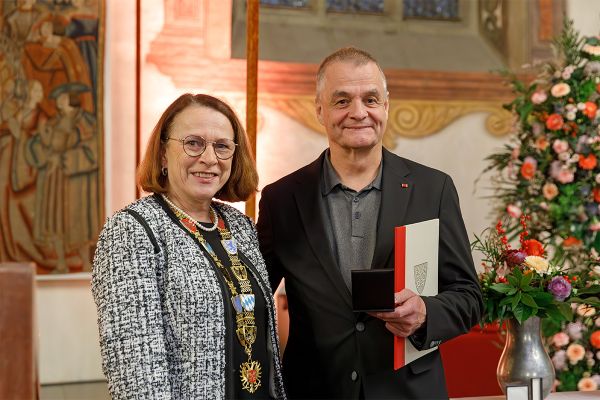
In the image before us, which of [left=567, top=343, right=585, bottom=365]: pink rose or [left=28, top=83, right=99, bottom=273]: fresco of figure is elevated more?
[left=28, top=83, right=99, bottom=273]: fresco of figure

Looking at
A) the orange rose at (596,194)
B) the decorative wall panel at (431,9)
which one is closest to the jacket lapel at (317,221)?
the orange rose at (596,194)

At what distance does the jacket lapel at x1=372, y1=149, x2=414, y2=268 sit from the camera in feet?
9.53

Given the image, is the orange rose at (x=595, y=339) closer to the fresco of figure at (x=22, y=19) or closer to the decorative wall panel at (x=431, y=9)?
the decorative wall panel at (x=431, y=9)

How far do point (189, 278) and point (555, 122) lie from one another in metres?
3.92

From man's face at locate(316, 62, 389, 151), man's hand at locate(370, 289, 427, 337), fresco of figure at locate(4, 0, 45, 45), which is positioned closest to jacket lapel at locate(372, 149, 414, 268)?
man's face at locate(316, 62, 389, 151)

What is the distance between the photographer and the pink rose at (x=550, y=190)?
591 cm

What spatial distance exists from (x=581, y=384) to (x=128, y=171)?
3.93 metres

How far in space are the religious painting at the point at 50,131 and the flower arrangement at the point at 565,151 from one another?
3.33 metres

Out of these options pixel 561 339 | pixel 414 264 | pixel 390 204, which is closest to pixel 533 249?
pixel 390 204

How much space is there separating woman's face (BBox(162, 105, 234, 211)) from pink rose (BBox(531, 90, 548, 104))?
363 cm

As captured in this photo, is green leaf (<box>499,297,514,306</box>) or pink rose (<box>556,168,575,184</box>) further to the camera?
pink rose (<box>556,168,575,184</box>)

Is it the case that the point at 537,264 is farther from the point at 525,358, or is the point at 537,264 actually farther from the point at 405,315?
the point at 405,315

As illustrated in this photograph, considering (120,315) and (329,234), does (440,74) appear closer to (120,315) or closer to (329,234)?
(329,234)

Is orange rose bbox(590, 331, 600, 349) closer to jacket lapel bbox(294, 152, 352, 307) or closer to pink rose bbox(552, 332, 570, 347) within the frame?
pink rose bbox(552, 332, 570, 347)
